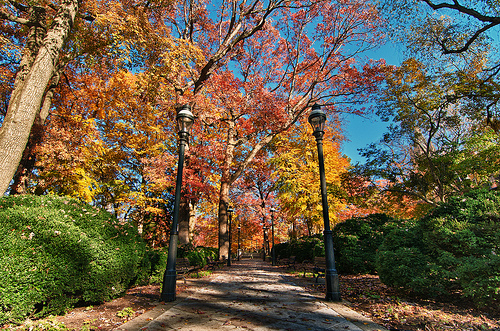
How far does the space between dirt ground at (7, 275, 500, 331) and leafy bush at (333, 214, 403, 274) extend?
3.31m

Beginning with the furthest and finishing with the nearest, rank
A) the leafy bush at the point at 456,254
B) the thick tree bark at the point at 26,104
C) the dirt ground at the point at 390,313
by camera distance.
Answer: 1. the thick tree bark at the point at 26,104
2. the leafy bush at the point at 456,254
3. the dirt ground at the point at 390,313

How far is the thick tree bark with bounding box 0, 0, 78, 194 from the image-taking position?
5.61 meters

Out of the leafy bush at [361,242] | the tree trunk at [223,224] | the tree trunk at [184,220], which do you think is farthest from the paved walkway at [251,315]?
the tree trunk at [184,220]

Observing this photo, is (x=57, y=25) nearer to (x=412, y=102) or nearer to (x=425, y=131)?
(x=412, y=102)

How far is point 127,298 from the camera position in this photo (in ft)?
16.9

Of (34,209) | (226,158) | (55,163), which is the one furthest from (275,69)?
(34,209)

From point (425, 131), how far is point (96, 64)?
1756 centimetres

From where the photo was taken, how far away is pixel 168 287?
512 cm

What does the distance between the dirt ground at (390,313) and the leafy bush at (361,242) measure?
331cm

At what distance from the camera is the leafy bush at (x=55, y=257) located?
11.2ft

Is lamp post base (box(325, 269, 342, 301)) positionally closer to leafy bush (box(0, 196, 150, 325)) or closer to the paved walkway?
the paved walkway

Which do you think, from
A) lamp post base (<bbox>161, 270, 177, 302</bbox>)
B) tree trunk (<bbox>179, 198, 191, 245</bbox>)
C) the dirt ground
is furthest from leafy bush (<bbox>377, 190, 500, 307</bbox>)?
tree trunk (<bbox>179, 198, 191, 245</bbox>)

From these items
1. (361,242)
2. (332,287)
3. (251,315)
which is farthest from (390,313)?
(361,242)

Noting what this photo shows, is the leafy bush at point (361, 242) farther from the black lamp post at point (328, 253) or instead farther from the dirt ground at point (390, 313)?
the black lamp post at point (328, 253)
